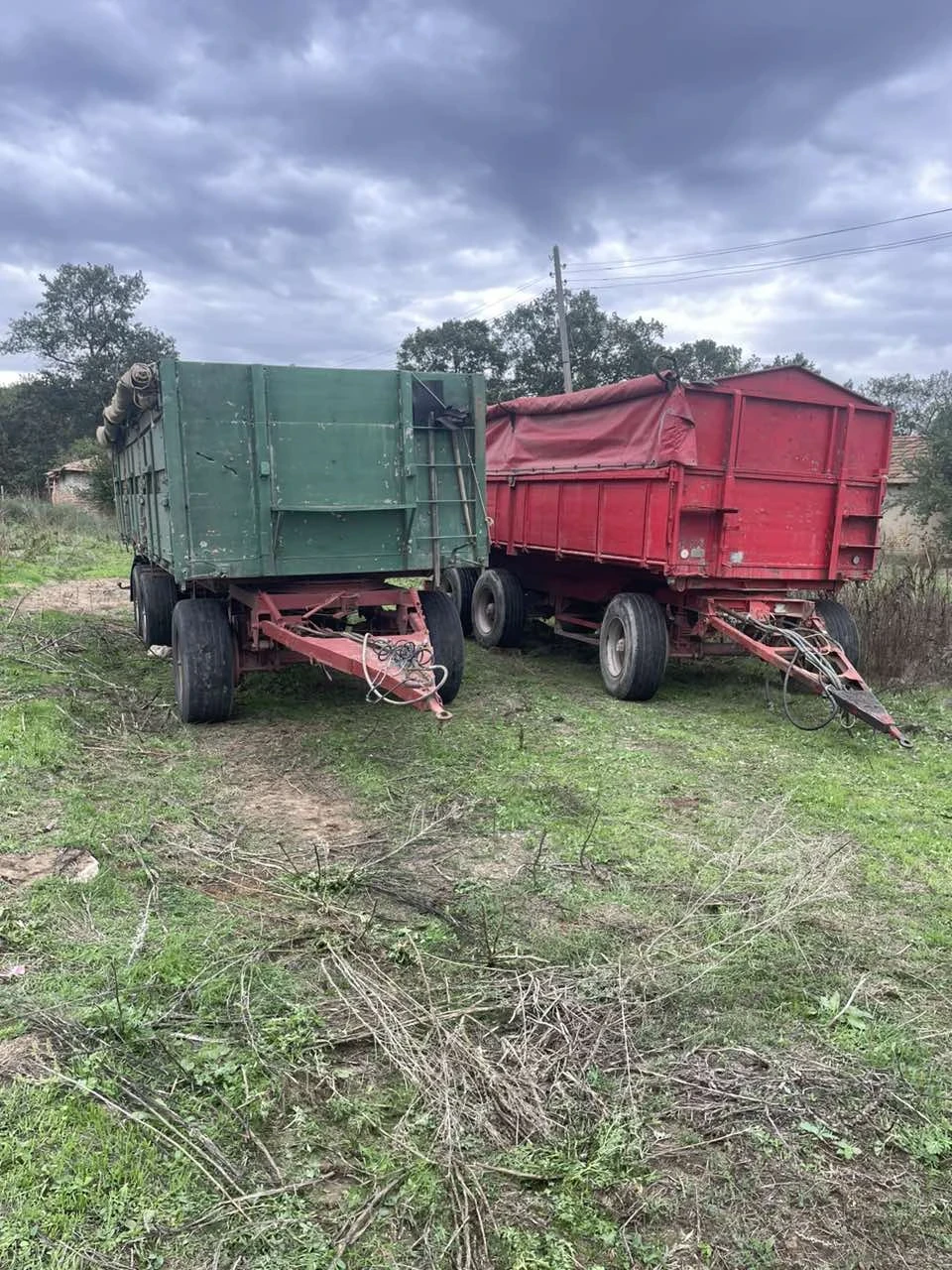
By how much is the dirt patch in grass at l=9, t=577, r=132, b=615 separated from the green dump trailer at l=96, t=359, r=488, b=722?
5.91 m

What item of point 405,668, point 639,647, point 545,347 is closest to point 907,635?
point 639,647

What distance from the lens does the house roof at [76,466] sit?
1252 inches

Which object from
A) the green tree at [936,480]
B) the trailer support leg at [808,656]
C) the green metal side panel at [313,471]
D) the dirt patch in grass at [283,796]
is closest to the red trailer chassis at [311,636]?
the green metal side panel at [313,471]

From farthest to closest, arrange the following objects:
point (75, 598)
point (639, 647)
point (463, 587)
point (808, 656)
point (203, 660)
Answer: point (75, 598), point (463, 587), point (639, 647), point (808, 656), point (203, 660)

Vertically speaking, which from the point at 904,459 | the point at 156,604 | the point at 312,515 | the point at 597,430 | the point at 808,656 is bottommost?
the point at 156,604

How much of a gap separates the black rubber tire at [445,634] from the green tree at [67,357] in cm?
3914

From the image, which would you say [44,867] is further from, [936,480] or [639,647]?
[936,480]

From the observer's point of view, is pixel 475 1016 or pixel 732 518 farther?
pixel 732 518

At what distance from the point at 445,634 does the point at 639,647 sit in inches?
73.9

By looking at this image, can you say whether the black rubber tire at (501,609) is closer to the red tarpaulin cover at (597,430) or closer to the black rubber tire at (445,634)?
the red tarpaulin cover at (597,430)

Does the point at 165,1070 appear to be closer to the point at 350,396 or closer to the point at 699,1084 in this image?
the point at 699,1084

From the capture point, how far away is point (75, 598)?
1406 cm

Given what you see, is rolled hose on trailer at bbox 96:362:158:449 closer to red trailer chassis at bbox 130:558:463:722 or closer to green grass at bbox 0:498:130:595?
red trailer chassis at bbox 130:558:463:722

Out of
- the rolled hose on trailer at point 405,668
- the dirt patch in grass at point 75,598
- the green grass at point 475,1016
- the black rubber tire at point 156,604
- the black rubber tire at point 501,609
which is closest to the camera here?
the green grass at point 475,1016
